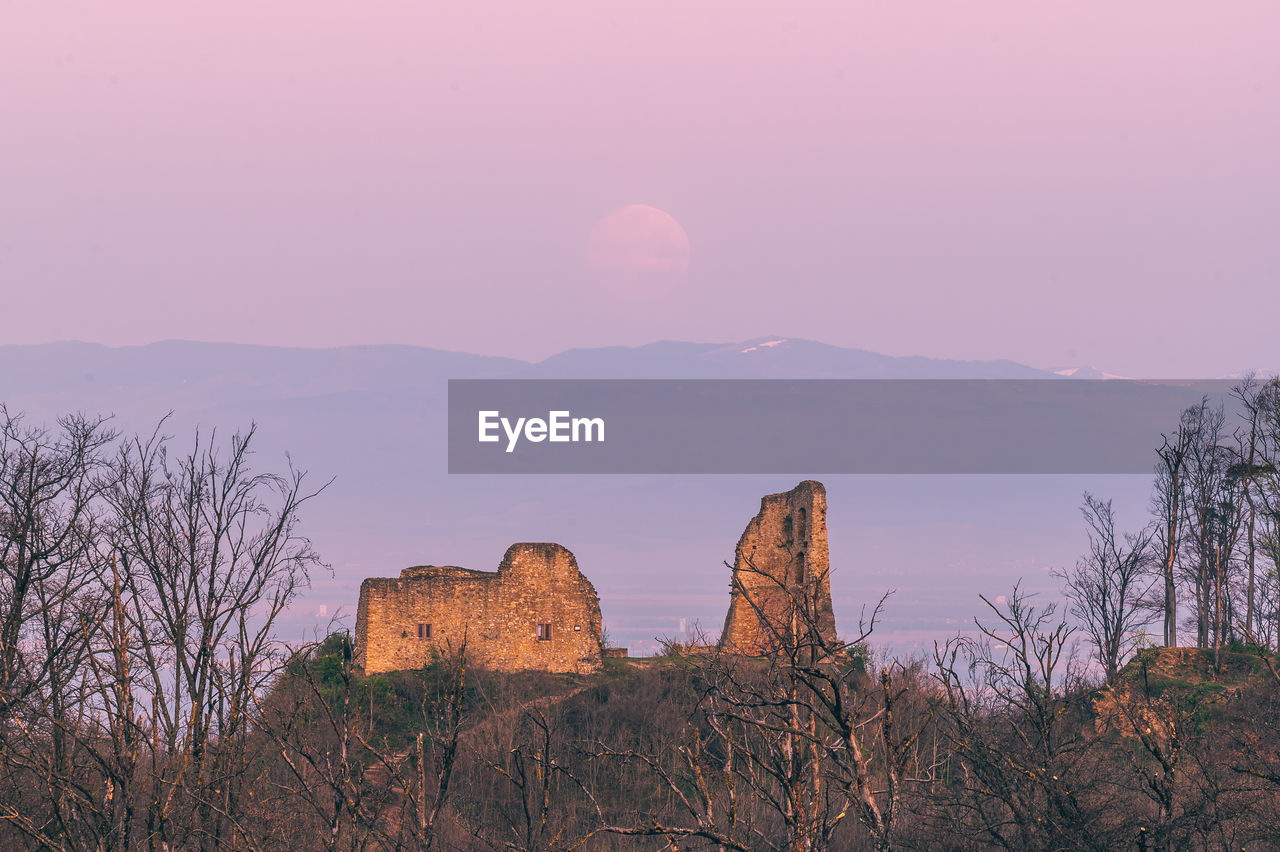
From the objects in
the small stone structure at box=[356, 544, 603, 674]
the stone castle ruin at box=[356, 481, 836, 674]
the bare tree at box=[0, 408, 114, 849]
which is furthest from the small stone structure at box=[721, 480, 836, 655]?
the bare tree at box=[0, 408, 114, 849]

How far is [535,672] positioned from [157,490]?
15.6 metres

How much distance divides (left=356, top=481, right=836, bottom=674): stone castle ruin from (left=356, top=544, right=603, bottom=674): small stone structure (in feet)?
0.11

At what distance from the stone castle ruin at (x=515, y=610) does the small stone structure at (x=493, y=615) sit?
1.3 inches

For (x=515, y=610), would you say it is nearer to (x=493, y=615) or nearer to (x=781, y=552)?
(x=493, y=615)

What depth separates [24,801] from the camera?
24.5 m

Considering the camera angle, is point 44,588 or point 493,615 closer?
point 44,588

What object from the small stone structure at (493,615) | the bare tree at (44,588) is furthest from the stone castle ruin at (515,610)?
the bare tree at (44,588)

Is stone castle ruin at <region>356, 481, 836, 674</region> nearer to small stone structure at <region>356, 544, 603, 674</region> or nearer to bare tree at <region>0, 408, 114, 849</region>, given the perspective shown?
small stone structure at <region>356, 544, 603, 674</region>

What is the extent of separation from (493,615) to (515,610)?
2.49 ft

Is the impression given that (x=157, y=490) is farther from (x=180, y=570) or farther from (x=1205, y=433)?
(x=1205, y=433)

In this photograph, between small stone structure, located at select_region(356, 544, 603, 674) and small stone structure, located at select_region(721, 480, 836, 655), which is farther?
small stone structure, located at select_region(721, 480, 836, 655)

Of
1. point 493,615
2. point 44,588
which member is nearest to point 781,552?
point 493,615

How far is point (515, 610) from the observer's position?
1715 inches

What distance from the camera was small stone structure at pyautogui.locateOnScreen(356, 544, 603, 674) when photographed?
42.6 m
